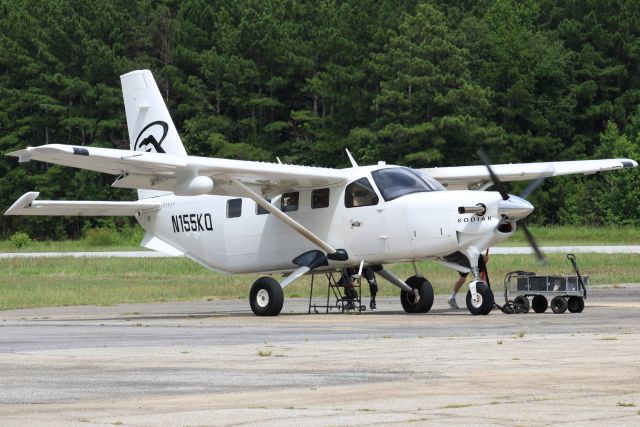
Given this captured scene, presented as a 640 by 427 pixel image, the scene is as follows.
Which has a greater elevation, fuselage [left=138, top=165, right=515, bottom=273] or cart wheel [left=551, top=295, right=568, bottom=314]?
fuselage [left=138, top=165, right=515, bottom=273]

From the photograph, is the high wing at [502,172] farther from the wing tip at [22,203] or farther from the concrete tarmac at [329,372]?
the wing tip at [22,203]

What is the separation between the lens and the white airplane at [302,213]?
942 inches

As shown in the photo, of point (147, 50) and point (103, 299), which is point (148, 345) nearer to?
point (103, 299)

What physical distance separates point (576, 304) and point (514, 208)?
2.29 m

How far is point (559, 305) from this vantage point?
24.2 m

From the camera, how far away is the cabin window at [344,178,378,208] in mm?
25484

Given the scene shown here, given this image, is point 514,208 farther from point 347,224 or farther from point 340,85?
point 340,85

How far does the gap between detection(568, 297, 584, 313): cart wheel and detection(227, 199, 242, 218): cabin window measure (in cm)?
722

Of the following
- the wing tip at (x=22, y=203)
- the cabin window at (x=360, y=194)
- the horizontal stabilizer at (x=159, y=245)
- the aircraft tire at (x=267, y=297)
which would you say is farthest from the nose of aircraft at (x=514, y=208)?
the wing tip at (x=22, y=203)

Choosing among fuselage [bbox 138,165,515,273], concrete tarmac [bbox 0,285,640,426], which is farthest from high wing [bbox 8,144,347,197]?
concrete tarmac [bbox 0,285,640,426]

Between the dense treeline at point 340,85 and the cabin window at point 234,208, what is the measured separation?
1979 inches

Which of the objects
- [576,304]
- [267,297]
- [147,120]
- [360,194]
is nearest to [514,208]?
[576,304]

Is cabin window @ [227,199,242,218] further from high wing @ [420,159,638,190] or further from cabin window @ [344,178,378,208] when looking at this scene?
high wing @ [420,159,638,190]

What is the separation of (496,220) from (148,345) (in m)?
8.65
